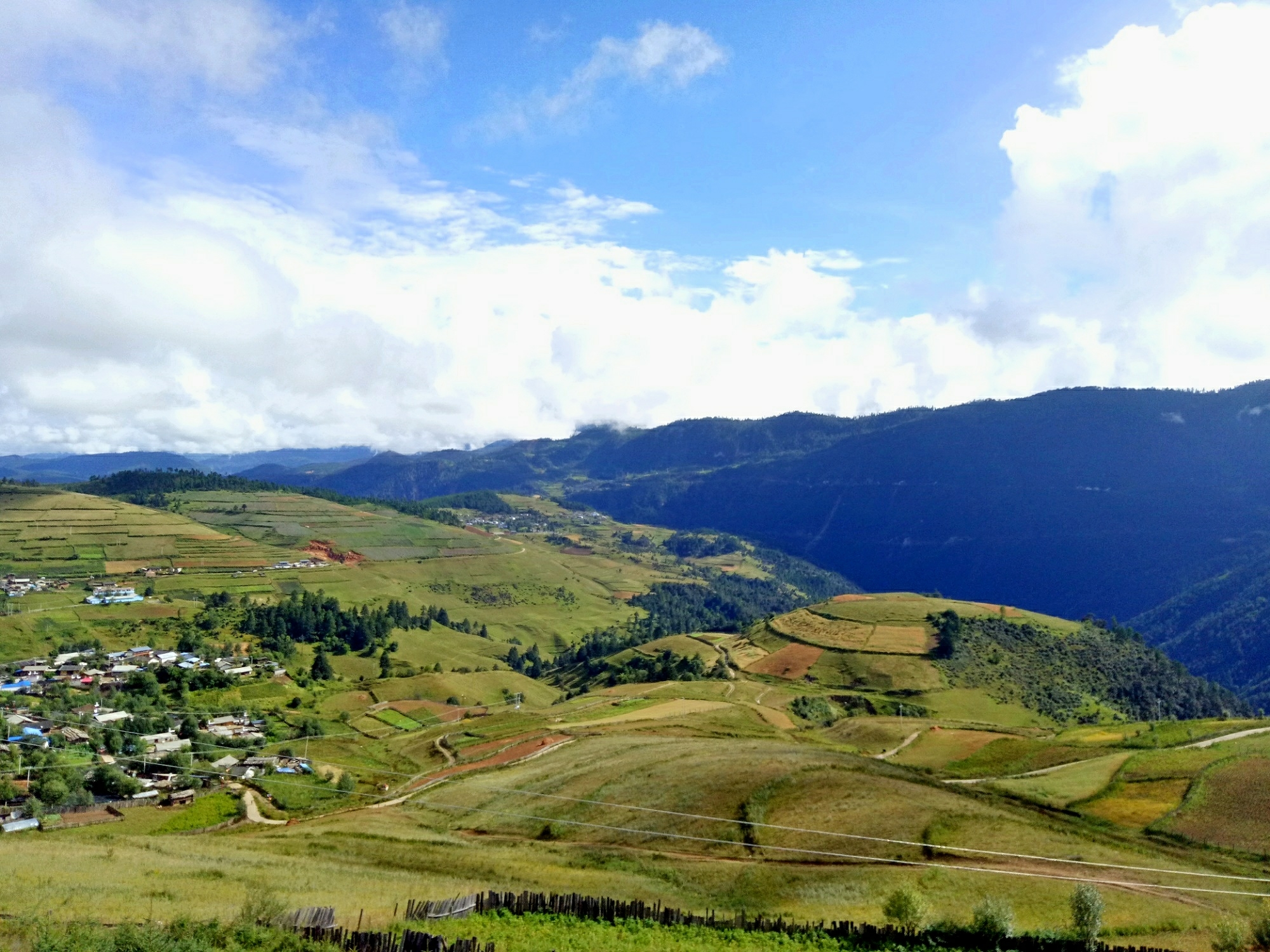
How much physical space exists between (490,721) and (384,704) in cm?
3212

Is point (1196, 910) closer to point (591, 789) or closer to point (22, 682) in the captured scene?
point (591, 789)

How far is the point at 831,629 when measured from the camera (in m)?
188

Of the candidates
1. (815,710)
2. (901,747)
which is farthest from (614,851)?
(815,710)

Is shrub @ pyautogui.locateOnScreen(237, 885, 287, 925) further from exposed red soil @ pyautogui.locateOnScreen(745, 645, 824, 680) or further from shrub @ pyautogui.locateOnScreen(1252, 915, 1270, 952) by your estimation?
exposed red soil @ pyautogui.locateOnScreen(745, 645, 824, 680)

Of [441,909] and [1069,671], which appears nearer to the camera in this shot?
[441,909]

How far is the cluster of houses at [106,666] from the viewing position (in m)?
129

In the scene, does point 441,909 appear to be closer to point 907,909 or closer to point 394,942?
point 394,942

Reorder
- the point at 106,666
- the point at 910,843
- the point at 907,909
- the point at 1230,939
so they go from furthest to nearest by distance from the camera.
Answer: the point at 106,666
the point at 910,843
the point at 907,909
the point at 1230,939

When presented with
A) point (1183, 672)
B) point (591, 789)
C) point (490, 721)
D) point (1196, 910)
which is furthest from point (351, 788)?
point (1183, 672)

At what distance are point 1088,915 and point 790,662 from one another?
143294 mm

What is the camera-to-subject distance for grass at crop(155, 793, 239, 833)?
65.0 meters

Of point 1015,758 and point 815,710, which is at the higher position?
point 1015,758

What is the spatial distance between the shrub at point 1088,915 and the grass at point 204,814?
6586cm

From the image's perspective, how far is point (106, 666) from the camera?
Result: 468 feet
